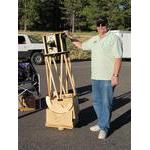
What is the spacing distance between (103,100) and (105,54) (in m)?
0.74

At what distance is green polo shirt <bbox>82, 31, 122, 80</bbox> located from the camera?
801 centimetres

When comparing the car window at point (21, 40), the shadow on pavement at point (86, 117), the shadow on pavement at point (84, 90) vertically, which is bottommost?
the shadow on pavement at point (86, 117)

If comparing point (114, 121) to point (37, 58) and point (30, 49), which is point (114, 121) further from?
point (30, 49)

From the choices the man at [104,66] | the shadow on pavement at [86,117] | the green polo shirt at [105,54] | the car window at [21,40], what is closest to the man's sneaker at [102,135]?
the man at [104,66]

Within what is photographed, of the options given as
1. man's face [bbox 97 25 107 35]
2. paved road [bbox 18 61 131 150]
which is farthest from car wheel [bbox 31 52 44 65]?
man's face [bbox 97 25 107 35]

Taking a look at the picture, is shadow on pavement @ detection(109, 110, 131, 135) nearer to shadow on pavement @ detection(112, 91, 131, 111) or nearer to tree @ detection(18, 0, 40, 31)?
shadow on pavement @ detection(112, 91, 131, 111)

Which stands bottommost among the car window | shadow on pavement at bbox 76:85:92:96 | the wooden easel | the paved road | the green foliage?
the paved road

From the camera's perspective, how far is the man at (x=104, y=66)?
8.00 meters

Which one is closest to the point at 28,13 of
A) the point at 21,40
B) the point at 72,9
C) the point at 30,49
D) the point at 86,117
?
the point at 72,9

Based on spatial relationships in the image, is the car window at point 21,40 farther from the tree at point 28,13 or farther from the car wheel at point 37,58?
the tree at point 28,13

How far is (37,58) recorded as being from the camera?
2702 cm

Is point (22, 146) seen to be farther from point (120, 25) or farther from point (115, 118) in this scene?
point (120, 25)

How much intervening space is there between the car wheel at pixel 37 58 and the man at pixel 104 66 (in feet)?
60.9
